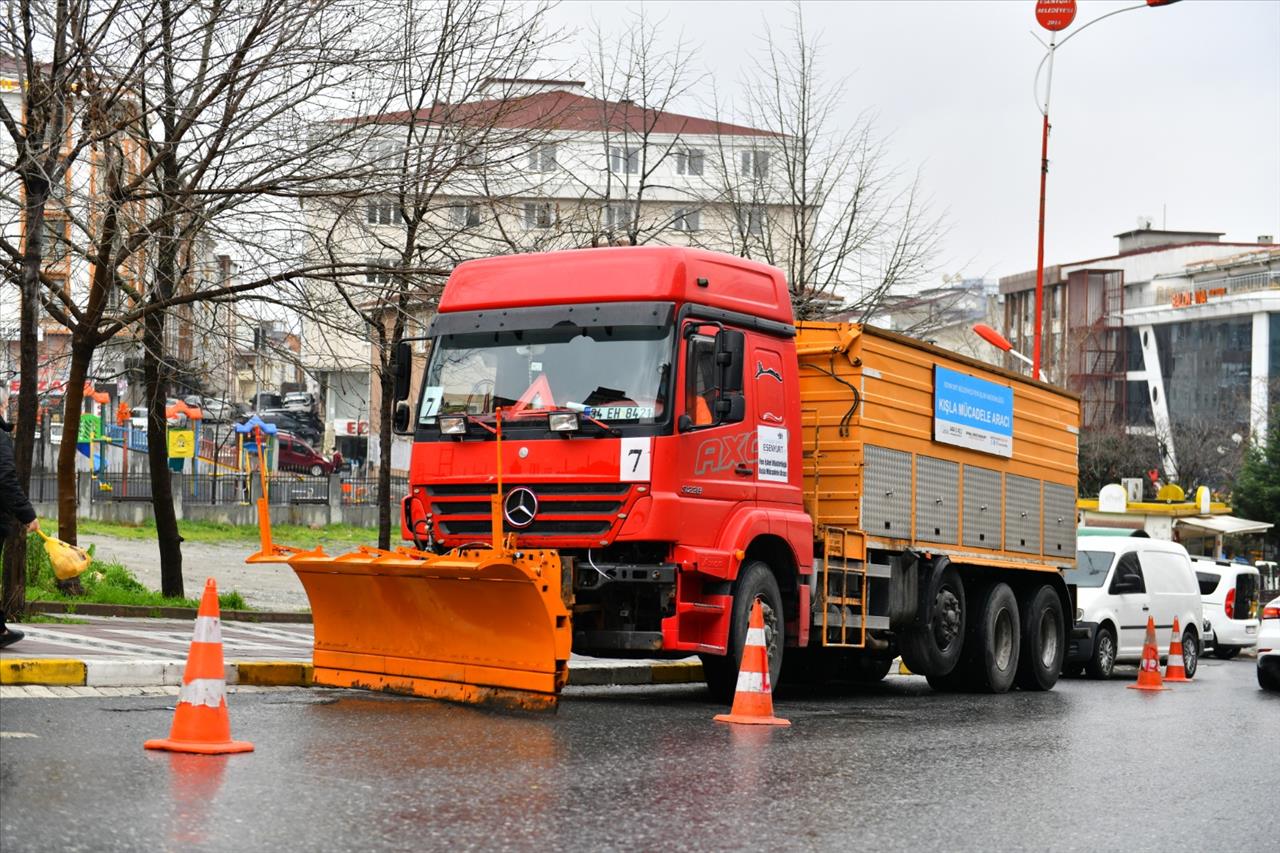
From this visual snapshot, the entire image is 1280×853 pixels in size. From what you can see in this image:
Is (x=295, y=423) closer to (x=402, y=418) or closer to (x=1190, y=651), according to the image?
(x=1190, y=651)

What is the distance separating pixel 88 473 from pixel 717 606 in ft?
101

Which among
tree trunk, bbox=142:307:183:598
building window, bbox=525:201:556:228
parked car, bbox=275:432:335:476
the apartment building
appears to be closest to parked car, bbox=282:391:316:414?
parked car, bbox=275:432:335:476

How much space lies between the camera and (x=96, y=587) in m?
20.0

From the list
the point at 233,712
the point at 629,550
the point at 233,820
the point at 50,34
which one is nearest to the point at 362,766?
the point at 233,820

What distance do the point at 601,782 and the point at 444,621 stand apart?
3598 millimetres

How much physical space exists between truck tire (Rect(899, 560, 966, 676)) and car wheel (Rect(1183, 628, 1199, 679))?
9.32 meters

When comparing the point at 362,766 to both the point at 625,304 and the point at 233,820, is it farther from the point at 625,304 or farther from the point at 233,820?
the point at 625,304

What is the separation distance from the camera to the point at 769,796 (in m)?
7.96

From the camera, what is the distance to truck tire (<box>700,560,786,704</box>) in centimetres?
1246

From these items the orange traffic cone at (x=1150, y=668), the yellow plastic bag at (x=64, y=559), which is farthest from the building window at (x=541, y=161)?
the yellow plastic bag at (x=64, y=559)

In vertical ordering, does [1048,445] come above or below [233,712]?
above

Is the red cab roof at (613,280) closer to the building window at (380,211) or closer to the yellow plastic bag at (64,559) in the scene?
the yellow plastic bag at (64,559)

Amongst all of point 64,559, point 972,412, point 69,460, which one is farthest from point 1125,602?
point 64,559

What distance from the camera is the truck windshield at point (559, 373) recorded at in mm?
12078
